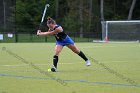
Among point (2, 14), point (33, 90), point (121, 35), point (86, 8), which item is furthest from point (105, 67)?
point (86, 8)

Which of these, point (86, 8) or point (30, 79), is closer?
point (30, 79)

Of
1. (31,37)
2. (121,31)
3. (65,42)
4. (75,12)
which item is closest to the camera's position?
(65,42)

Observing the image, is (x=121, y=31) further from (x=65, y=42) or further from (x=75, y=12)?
(x=65, y=42)

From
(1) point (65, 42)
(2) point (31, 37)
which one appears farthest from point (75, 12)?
(1) point (65, 42)

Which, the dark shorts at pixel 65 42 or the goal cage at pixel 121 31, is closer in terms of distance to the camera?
the dark shorts at pixel 65 42

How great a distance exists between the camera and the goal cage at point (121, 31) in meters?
45.6

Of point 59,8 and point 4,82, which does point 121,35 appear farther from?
point 4,82

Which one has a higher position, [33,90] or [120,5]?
[120,5]

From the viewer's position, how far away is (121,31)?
4631 centimetres

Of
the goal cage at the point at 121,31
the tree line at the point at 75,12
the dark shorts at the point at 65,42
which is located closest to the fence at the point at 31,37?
the goal cage at the point at 121,31

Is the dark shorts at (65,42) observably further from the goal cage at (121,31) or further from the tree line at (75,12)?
the tree line at (75,12)

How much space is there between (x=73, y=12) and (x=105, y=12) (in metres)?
6.32

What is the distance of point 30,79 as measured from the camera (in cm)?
1149

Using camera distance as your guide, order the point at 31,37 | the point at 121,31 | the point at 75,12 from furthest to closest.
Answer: the point at 75,12
the point at 121,31
the point at 31,37
